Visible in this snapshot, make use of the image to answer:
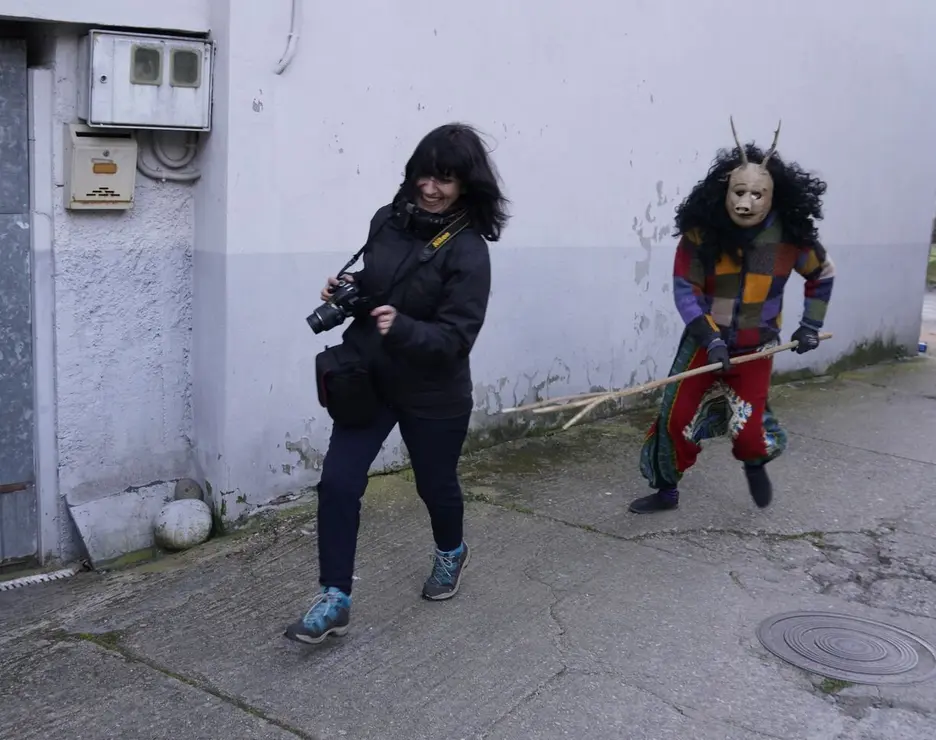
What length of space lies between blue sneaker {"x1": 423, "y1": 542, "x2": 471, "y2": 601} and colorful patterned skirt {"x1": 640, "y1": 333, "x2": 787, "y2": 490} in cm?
129

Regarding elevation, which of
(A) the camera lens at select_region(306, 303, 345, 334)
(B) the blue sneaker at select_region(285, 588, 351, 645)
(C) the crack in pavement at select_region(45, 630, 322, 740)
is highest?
(A) the camera lens at select_region(306, 303, 345, 334)

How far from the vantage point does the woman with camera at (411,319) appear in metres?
3.65

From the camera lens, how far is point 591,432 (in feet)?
21.4

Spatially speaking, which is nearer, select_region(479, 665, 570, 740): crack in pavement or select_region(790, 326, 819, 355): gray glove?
select_region(479, 665, 570, 740): crack in pavement

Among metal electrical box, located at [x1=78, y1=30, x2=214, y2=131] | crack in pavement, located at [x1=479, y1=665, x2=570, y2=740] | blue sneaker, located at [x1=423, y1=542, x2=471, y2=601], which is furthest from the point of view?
metal electrical box, located at [x1=78, y1=30, x2=214, y2=131]

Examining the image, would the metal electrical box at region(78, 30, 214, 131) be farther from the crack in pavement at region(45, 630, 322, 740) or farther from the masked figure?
the masked figure

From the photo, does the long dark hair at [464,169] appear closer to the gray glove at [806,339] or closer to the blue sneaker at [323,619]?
the blue sneaker at [323,619]

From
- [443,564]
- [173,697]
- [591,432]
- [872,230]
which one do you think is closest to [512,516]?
[443,564]

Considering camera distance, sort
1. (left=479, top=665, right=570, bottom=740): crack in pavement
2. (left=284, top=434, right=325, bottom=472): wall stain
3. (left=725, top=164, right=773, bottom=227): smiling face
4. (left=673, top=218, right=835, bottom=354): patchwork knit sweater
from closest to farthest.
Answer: (left=479, top=665, right=570, bottom=740): crack in pavement → (left=725, top=164, right=773, bottom=227): smiling face → (left=673, top=218, right=835, bottom=354): patchwork knit sweater → (left=284, top=434, right=325, bottom=472): wall stain

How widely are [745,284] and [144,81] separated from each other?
2605 mm

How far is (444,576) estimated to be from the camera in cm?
417

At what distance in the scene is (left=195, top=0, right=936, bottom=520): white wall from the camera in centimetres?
478

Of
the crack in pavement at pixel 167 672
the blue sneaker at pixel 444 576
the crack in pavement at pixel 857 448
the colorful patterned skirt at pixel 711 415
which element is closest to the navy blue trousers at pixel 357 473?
the blue sneaker at pixel 444 576

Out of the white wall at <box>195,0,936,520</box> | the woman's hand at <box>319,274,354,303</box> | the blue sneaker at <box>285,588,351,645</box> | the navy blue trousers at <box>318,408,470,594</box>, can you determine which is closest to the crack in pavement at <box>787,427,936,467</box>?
the white wall at <box>195,0,936,520</box>
